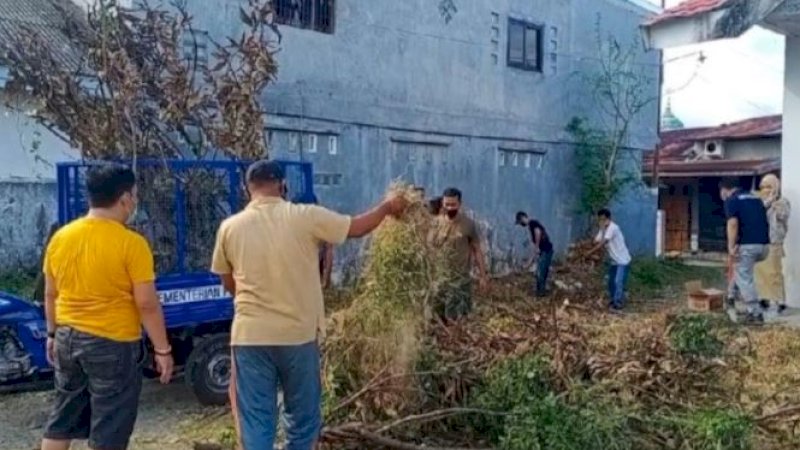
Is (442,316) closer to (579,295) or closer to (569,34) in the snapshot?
(579,295)

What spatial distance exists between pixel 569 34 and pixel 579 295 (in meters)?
6.37

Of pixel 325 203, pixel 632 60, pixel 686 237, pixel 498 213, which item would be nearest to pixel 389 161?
pixel 325 203

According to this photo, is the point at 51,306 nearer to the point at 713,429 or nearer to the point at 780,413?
the point at 713,429

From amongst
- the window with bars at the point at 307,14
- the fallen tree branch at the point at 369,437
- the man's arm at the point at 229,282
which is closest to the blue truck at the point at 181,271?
the fallen tree branch at the point at 369,437

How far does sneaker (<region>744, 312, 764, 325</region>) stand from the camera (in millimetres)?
10712

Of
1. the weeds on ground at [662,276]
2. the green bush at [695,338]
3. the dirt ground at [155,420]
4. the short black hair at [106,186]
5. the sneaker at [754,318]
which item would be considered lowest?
the dirt ground at [155,420]

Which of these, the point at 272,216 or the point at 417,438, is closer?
the point at 272,216

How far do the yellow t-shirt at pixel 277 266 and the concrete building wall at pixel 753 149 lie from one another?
24.1 m

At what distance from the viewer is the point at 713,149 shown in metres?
28.4

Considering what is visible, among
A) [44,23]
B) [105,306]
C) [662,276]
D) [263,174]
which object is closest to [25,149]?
[44,23]

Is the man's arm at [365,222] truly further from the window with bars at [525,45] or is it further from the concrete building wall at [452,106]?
the window with bars at [525,45]

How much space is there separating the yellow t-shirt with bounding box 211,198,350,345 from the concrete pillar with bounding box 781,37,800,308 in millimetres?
8142

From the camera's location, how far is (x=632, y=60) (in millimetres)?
20094

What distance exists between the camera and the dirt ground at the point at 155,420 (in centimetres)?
641
